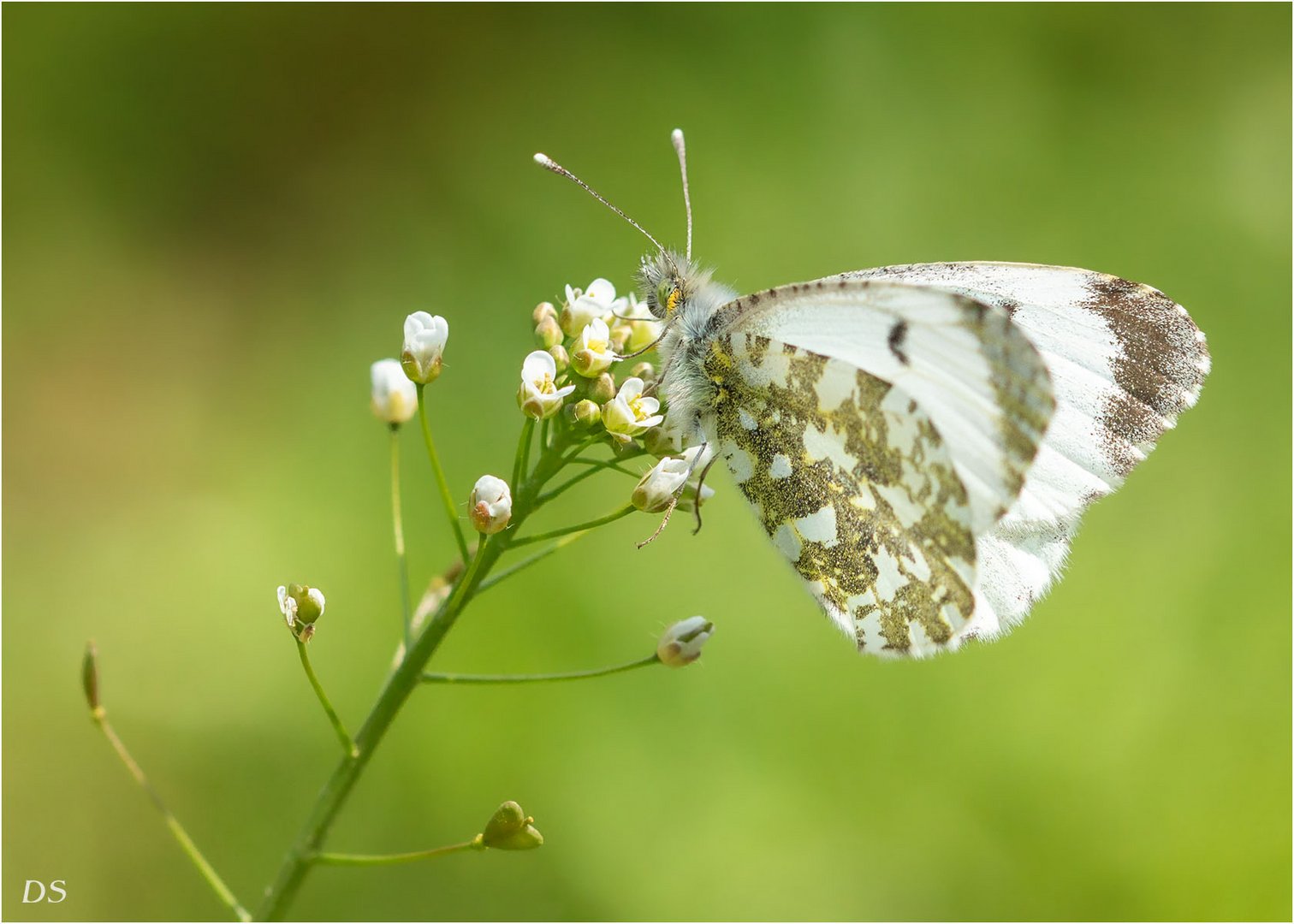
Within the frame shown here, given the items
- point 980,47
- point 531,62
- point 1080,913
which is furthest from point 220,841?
point 980,47

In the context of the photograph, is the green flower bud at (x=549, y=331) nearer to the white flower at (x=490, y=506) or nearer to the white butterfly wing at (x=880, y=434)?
the white butterfly wing at (x=880, y=434)

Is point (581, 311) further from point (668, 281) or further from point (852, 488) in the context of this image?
point (852, 488)

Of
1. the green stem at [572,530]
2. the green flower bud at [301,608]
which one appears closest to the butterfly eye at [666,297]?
the green stem at [572,530]

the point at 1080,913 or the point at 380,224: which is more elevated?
the point at 380,224

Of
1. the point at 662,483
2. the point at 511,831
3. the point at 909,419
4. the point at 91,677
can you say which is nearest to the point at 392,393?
the point at 662,483

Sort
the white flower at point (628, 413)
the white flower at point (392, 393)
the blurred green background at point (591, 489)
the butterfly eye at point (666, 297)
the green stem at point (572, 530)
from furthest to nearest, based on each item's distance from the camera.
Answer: the blurred green background at point (591, 489)
the butterfly eye at point (666, 297)
the white flower at point (392, 393)
the white flower at point (628, 413)
the green stem at point (572, 530)

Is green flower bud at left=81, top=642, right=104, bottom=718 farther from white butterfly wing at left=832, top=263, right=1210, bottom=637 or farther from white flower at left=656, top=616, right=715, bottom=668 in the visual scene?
white butterfly wing at left=832, top=263, right=1210, bottom=637

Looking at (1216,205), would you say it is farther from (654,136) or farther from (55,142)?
(55,142)
